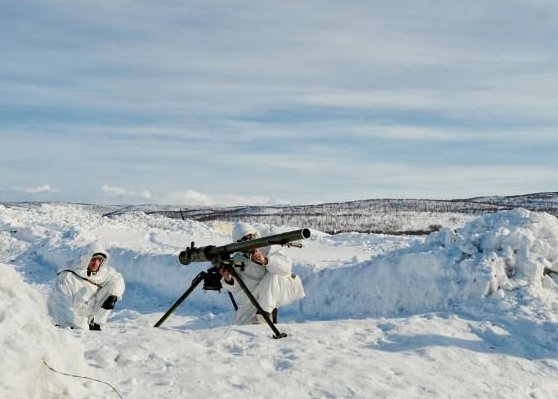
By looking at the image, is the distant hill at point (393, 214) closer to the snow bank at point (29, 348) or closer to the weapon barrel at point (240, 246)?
the weapon barrel at point (240, 246)

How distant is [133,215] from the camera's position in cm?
4897

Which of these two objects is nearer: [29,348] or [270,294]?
[29,348]

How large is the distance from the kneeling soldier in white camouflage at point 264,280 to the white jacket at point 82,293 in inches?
73.4

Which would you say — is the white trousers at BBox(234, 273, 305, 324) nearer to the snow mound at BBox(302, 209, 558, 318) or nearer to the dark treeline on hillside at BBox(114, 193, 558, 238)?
the snow mound at BBox(302, 209, 558, 318)

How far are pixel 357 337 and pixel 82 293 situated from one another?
4.08 metres

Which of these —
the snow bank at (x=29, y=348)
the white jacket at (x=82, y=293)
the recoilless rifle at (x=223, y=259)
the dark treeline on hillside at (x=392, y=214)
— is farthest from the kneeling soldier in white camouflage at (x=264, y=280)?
the dark treeline on hillside at (x=392, y=214)

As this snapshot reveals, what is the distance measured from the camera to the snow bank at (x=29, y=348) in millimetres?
4609

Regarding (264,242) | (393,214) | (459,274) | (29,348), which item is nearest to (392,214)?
(393,214)

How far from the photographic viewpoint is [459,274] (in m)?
10.8

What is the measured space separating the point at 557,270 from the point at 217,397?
7126mm

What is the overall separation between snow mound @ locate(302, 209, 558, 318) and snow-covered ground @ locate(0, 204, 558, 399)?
24 mm

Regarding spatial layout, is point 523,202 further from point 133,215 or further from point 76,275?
point 76,275

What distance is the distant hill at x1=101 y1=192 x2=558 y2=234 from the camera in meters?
76.6

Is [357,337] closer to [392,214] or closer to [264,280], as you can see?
[264,280]
